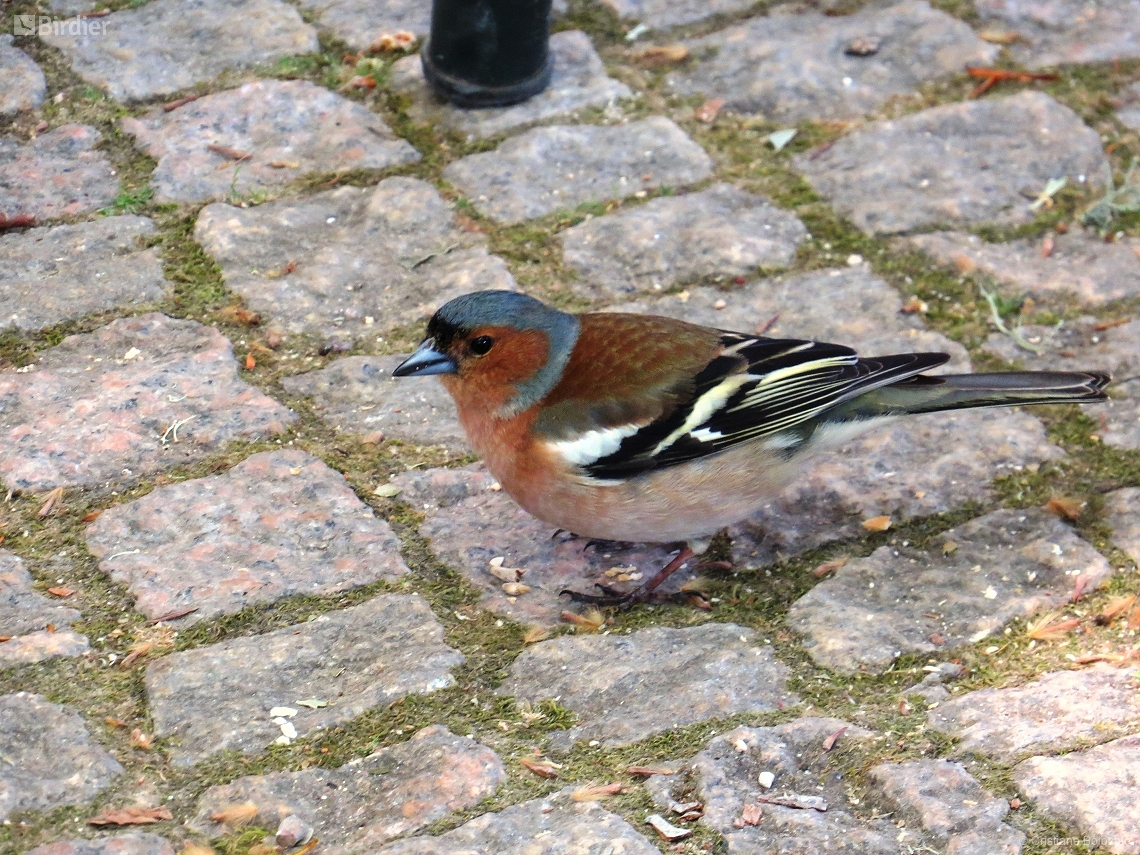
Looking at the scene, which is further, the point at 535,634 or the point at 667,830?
the point at 535,634

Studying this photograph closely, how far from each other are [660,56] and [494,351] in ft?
7.14

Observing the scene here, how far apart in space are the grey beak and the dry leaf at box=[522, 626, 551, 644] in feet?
2.65

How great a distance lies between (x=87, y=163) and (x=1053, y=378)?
3220mm

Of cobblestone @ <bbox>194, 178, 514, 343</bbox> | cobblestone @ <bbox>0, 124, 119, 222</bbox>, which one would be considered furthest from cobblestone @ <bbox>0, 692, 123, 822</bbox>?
cobblestone @ <bbox>0, 124, 119, 222</bbox>

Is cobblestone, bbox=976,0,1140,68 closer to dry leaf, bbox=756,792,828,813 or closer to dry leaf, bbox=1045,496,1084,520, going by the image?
dry leaf, bbox=1045,496,1084,520

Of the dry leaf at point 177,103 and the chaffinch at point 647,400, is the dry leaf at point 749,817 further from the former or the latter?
the dry leaf at point 177,103

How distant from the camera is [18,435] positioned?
143 inches

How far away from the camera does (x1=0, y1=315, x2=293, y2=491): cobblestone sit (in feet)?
11.8

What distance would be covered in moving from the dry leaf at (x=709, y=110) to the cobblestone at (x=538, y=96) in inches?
11.6

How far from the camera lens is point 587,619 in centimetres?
345

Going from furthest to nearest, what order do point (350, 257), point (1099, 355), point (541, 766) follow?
point (350, 257) → point (1099, 355) → point (541, 766)

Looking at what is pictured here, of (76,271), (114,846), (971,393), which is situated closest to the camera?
(114,846)

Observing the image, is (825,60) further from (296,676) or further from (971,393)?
(296,676)

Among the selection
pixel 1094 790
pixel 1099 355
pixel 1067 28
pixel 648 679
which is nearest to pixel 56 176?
pixel 648 679
